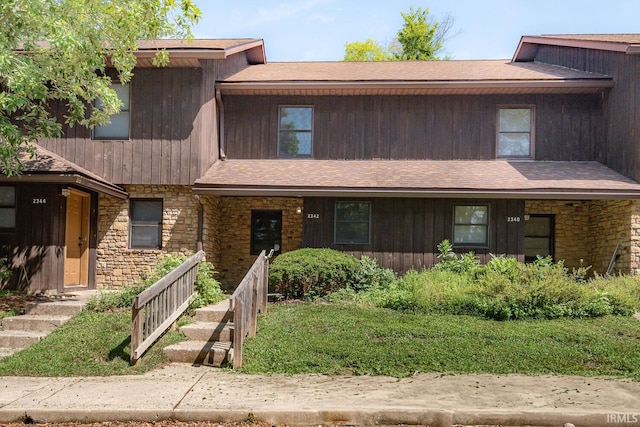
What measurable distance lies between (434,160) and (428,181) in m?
1.80

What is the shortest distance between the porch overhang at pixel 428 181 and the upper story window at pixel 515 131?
0.40 metres

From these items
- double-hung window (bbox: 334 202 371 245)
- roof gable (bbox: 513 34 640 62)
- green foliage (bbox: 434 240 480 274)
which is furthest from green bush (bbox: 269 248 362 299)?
roof gable (bbox: 513 34 640 62)

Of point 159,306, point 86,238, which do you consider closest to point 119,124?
point 86,238

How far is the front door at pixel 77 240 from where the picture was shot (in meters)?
12.5

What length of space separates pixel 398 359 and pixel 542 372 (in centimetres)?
179

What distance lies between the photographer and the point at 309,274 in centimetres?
1138

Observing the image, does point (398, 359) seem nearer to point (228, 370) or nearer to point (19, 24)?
point (228, 370)

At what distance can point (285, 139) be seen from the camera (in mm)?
14781

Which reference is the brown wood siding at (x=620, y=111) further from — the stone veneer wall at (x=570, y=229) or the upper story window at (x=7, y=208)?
the upper story window at (x=7, y=208)

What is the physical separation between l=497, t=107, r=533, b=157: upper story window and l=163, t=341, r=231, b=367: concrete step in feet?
32.5

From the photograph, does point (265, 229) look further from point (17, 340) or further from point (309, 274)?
point (17, 340)

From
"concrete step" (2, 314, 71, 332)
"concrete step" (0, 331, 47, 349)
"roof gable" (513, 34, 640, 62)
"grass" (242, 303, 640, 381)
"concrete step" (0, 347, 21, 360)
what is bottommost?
"concrete step" (0, 347, 21, 360)

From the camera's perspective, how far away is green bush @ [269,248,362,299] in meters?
11.3

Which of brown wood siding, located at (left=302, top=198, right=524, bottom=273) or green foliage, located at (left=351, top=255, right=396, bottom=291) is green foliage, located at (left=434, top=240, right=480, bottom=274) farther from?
green foliage, located at (left=351, top=255, right=396, bottom=291)
